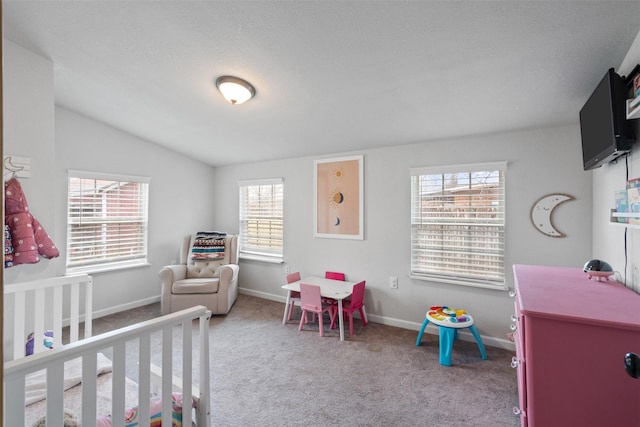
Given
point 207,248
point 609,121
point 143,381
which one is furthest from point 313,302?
point 609,121

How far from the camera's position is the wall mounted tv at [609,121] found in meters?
1.43

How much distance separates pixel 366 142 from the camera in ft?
10.8

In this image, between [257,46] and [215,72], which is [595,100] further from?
[215,72]

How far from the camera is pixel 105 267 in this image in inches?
146

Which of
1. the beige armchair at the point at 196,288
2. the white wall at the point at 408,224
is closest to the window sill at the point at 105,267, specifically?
the beige armchair at the point at 196,288

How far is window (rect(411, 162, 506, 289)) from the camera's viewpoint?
9.35 feet

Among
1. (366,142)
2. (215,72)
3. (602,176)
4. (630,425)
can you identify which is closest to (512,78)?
(602,176)

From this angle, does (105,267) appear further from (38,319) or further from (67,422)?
(67,422)

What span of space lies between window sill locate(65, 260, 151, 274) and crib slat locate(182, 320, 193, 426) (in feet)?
9.79

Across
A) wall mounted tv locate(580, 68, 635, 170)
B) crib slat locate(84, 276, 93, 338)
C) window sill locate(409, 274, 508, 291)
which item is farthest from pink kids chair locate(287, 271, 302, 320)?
wall mounted tv locate(580, 68, 635, 170)

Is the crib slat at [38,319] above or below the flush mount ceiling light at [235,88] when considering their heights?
below

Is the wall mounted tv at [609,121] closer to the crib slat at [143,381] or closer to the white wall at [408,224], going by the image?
the white wall at [408,224]

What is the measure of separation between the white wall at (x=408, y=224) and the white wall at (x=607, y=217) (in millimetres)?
229

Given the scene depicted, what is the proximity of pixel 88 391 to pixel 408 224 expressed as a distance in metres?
2.87
